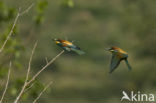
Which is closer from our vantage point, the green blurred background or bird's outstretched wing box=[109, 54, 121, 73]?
bird's outstretched wing box=[109, 54, 121, 73]

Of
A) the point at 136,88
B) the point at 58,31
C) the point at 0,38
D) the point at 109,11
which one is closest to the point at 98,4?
the point at 109,11

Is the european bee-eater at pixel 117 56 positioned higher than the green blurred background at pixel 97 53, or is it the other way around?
the european bee-eater at pixel 117 56

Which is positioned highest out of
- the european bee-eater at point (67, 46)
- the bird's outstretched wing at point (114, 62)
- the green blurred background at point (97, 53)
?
the european bee-eater at point (67, 46)

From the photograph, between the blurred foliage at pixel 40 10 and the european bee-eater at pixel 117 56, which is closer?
the european bee-eater at pixel 117 56

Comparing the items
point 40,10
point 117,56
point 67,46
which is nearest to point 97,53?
point 40,10

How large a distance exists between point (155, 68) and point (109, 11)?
20150 millimetres

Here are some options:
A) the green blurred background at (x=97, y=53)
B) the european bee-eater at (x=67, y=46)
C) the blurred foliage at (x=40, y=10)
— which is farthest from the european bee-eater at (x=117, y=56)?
the green blurred background at (x=97, y=53)

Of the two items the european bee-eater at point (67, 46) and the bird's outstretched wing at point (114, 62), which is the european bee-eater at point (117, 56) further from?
the european bee-eater at point (67, 46)

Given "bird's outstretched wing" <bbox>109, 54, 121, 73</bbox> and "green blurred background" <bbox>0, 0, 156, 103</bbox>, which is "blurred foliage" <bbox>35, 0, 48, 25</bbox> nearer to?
"bird's outstretched wing" <bbox>109, 54, 121, 73</bbox>

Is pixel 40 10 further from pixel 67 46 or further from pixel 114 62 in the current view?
pixel 114 62

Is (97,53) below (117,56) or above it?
below

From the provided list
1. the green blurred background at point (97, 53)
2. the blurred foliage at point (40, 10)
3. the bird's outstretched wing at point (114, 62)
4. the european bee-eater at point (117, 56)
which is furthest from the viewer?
the green blurred background at point (97, 53)

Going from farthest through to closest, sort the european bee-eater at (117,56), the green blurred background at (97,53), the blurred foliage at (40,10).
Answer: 1. the green blurred background at (97,53)
2. the blurred foliage at (40,10)
3. the european bee-eater at (117,56)

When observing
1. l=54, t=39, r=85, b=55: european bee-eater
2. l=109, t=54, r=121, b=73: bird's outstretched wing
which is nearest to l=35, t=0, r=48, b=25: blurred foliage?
l=54, t=39, r=85, b=55: european bee-eater
